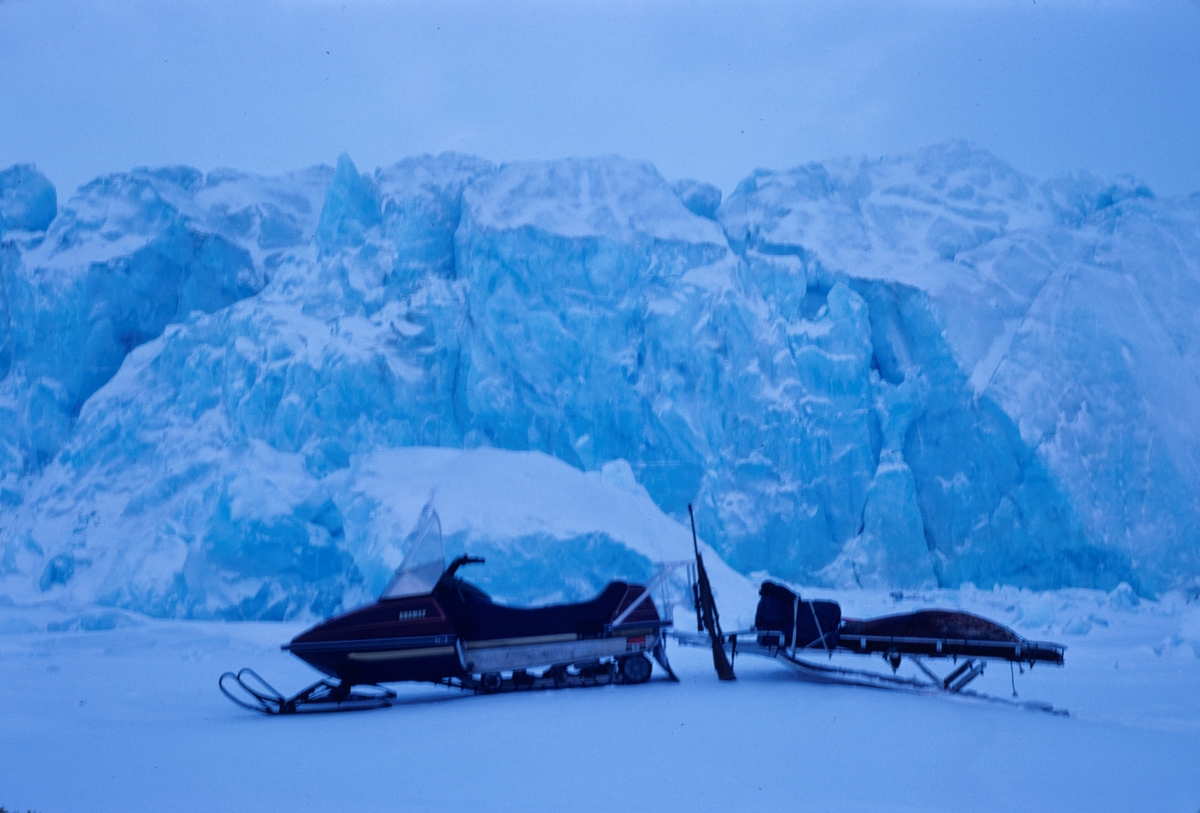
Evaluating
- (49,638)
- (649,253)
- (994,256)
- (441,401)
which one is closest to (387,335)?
(441,401)

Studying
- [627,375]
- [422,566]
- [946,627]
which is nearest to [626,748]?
[422,566]

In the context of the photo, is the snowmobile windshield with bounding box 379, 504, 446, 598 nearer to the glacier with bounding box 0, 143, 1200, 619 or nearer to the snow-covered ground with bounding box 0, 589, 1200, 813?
the snow-covered ground with bounding box 0, 589, 1200, 813

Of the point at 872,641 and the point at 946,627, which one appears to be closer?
the point at 946,627

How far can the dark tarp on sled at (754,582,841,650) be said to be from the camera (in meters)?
6.86

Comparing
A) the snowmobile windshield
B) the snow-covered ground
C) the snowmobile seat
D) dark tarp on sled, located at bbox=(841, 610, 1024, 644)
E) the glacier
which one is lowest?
the snow-covered ground

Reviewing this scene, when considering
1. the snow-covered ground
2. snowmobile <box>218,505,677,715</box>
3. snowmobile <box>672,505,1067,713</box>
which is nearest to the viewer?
the snow-covered ground

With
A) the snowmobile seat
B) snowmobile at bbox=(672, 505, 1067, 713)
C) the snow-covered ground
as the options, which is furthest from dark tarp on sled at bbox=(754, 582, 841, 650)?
the snowmobile seat

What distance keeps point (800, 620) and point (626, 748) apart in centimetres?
288

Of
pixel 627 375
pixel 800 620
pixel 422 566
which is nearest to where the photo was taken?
pixel 422 566

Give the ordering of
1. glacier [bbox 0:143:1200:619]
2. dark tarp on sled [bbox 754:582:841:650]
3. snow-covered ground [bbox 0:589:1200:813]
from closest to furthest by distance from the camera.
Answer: snow-covered ground [bbox 0:589:1200:813]
dark tarp on sled [bbox 754:582:841:650]
glacier [bbox 0:143:1200:619]

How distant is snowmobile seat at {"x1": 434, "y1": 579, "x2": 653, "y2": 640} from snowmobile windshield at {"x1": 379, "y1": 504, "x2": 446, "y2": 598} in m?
0.14

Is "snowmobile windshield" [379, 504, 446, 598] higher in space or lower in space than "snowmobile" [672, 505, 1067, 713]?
higher

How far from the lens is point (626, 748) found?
14.7 feet

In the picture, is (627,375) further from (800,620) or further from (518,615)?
(518,615)
